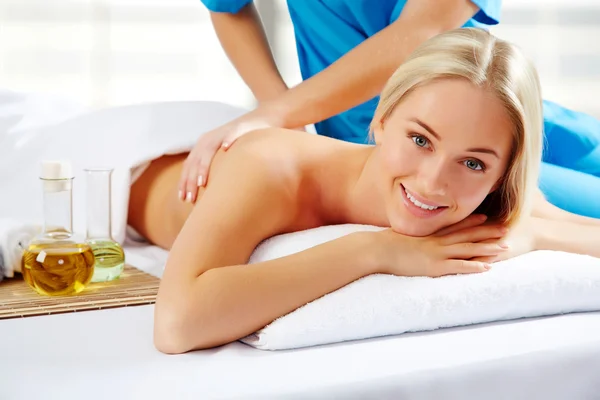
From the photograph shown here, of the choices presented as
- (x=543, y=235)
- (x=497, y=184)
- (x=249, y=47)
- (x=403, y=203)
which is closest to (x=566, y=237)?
(x=543, y=235)

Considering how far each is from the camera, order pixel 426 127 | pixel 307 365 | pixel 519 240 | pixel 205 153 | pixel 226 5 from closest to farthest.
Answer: pixel 307 365 < pixel 426 127 < pixel 519 240 < pixel 205 153 < pixel 226 5

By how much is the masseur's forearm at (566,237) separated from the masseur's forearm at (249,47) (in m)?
0.92

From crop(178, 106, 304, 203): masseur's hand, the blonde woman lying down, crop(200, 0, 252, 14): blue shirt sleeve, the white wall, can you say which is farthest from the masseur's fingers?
the white wall

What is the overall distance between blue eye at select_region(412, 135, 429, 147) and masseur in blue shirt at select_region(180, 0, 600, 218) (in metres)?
0.42

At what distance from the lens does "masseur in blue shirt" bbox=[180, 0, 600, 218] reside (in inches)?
73.5

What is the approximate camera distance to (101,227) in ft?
5.25

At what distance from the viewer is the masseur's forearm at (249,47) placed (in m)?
2.33

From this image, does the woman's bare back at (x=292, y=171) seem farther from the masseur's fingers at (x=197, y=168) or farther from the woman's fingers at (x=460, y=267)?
the woman's fingers at (x=460, y=267)

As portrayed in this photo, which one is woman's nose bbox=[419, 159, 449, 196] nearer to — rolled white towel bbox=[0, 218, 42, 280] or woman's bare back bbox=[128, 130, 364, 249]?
woman's bare back bbox=[128, 130, 364, 249]

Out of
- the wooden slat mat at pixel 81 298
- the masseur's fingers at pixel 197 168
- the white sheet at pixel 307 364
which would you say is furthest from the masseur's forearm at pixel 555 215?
the wooden slat mat at pixel 81 298

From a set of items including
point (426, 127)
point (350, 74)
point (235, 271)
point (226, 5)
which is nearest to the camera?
point (235, 271)

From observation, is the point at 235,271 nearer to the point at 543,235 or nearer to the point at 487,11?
the point at 543,235

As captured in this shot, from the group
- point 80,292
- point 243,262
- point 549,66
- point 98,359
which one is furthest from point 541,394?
point 549,66

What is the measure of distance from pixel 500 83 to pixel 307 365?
526 millimetres
